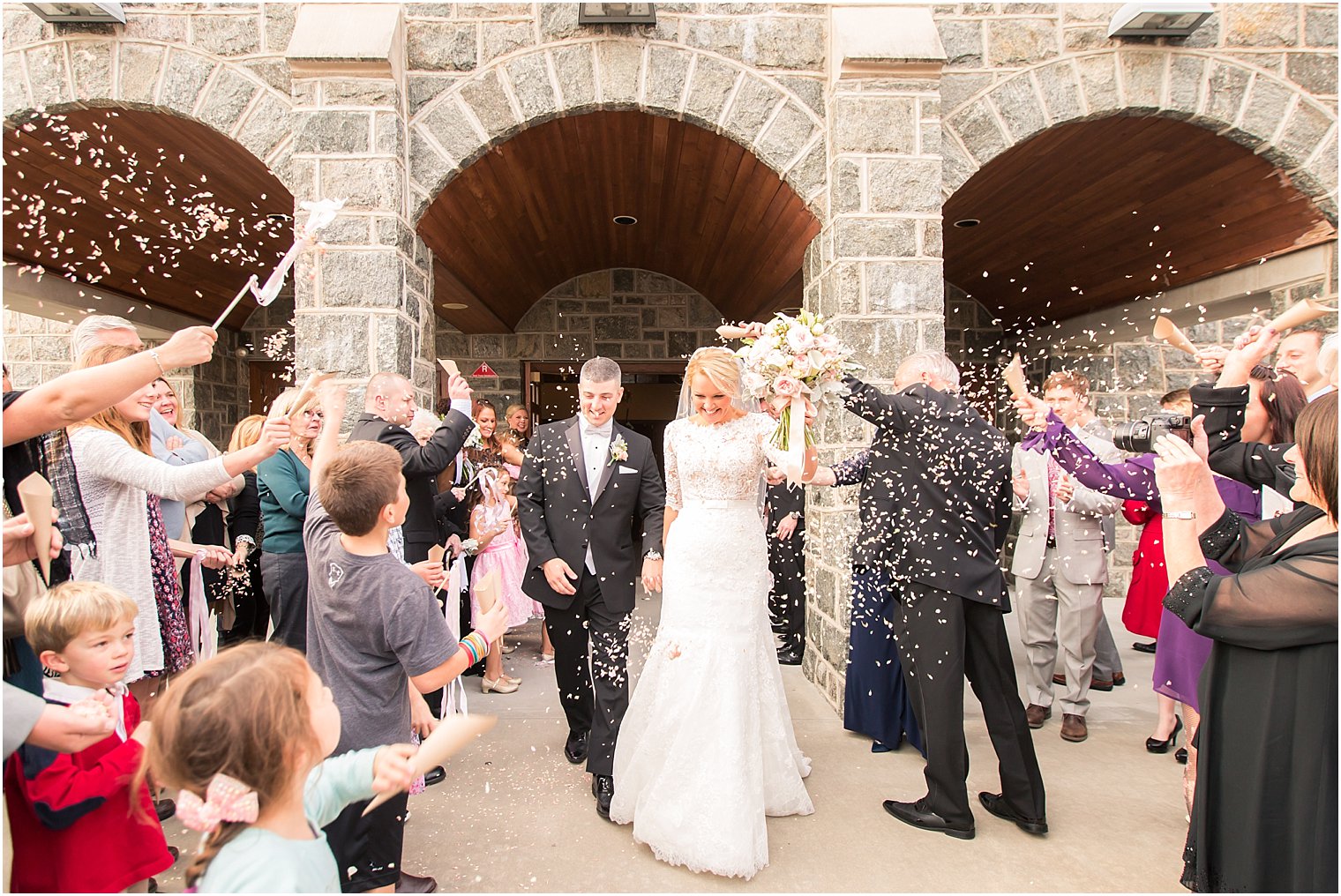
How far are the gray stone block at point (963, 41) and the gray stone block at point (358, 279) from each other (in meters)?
3.43

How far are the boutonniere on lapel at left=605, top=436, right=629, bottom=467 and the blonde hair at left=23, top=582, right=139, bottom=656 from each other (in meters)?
2.01

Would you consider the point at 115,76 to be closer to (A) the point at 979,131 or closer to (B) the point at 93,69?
(B) the point at 93,69

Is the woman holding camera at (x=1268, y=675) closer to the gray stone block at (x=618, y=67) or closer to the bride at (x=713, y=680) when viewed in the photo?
the bride at (x=713, y=680)

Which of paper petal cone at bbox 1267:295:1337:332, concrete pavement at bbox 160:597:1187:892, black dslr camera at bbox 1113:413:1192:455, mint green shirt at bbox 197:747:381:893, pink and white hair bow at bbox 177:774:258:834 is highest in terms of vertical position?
paper petal cone at bbox 1267:295:1337:332

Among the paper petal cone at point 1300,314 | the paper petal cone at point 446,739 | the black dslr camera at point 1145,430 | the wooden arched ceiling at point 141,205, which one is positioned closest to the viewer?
the paper petal cone at point 446,739

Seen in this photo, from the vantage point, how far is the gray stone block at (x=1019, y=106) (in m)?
4.49

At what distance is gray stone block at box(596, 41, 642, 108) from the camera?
4.43 m

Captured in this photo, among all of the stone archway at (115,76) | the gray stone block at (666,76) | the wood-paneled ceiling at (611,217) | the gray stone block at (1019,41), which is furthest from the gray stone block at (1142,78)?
the stone archway at (115,76)

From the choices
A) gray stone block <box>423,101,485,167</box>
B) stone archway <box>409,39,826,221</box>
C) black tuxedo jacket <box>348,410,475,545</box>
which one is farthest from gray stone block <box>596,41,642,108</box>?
black tuxedo jacket <box>348,410,475,545</box>

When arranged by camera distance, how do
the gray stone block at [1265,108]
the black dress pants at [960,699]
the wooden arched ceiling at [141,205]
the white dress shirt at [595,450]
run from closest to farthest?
the black dress pants at [960,699]
the white dress shirt at [595,450]
the gray stone block at [1265,108]
the wooden arched ceiling at [141,205]

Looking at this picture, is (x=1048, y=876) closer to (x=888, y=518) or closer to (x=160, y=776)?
(x=888, y=518)

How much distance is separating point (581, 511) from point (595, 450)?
0.31 m

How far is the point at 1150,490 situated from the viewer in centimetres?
304

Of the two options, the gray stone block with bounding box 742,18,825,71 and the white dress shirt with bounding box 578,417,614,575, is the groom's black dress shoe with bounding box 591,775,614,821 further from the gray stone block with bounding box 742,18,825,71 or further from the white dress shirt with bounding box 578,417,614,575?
the gray stone block with bounding box 742,18,825,71
